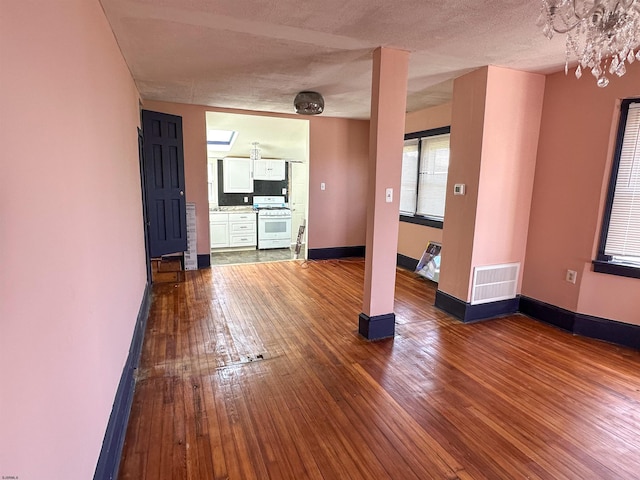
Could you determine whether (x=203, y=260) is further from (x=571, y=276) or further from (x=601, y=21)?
(x=601, y=21)

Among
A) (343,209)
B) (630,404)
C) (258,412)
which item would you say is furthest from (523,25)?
(343,209)

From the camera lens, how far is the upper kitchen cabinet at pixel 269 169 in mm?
7674

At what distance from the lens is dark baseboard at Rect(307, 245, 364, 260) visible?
5.94m

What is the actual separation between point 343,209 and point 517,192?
120 inches

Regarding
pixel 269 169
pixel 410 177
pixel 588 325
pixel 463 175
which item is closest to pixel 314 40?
pixel 463 175

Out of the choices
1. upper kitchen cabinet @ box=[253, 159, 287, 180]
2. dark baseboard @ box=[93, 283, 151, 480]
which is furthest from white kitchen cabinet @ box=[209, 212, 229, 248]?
dark baseboard @ box=[93, 283, 151, 480]

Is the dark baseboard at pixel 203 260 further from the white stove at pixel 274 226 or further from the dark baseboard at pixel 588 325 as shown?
the dark baseboard at pixel 588 325

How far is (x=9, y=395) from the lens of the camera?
0.77 m

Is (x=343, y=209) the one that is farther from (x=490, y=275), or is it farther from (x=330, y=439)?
(x=330, y=439)

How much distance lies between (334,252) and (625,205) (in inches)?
157

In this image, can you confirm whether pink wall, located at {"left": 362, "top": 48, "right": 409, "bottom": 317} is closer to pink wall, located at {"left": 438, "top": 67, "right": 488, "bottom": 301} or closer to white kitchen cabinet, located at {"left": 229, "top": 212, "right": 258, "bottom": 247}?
pink wall, located at {"left": 438, "top": 67, "right": 488, "bottom": 301}

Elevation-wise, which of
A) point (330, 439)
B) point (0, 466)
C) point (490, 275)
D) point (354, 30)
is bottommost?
point (330, 439)

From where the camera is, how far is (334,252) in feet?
19.9

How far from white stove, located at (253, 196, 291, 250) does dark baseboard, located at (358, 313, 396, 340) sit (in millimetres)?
4690
